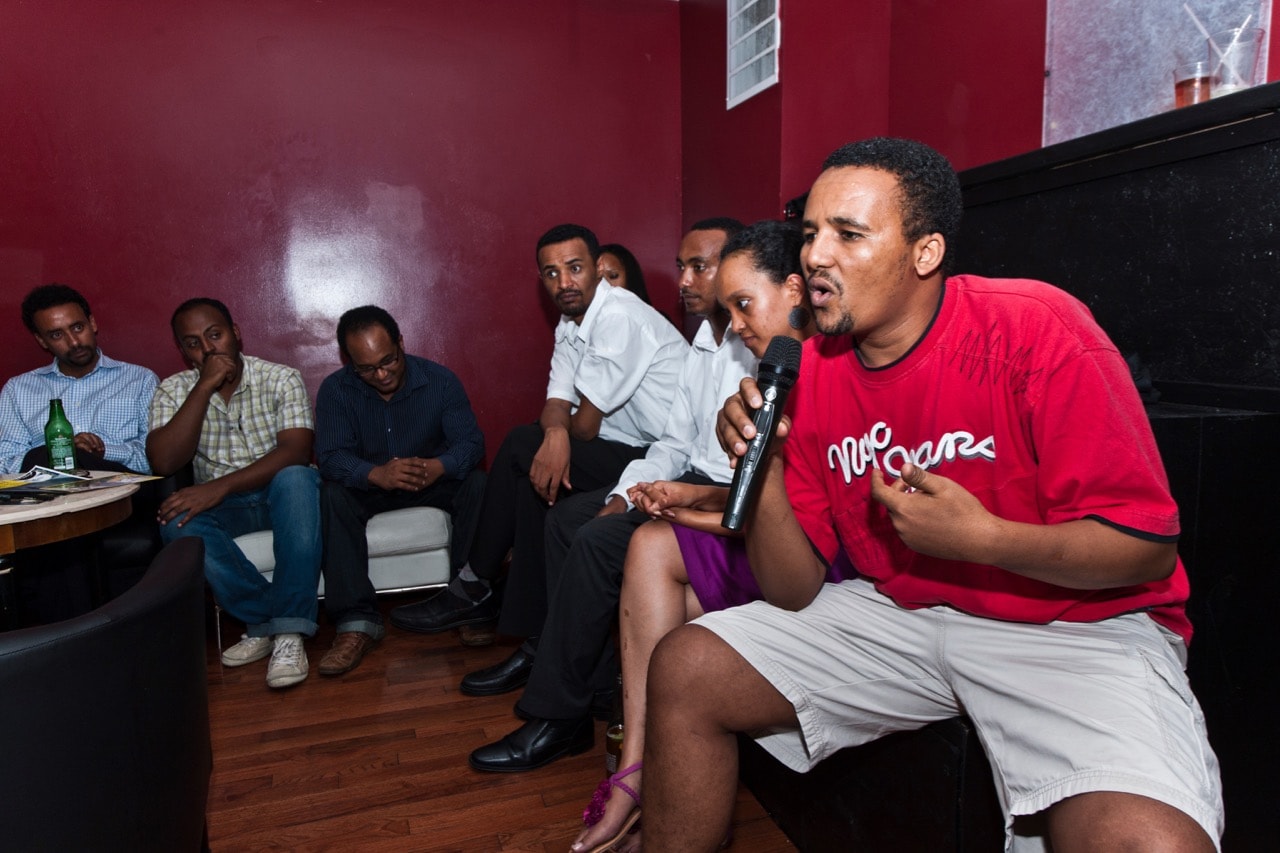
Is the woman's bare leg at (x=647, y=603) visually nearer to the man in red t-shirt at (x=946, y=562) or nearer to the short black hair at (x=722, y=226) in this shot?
the man in red t-shirt at (x=946, y=562)

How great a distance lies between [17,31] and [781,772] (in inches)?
156

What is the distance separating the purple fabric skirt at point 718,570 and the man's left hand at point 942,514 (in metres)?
0.65

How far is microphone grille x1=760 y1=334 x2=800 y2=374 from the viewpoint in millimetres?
1112

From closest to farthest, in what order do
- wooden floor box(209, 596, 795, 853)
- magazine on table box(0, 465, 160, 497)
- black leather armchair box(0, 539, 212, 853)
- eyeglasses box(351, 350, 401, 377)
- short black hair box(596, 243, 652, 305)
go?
black leather armchair box(0, 539, 212, 853)
wooden floor box(209, 596, 795, 853)
magazine on table box(0, 465, 160, 497)
eyeglasses box(351, 350, 401, 377)
short black hair box(596, 243, 652, 305)

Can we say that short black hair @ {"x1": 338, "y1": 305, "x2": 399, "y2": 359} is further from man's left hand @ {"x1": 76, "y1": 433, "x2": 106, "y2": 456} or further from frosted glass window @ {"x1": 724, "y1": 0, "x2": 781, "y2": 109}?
frosted glass window @ {"x1": 724, "y1": 0, "x2": 781, "y2": 109}

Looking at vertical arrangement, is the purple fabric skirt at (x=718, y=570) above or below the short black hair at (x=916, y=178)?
below

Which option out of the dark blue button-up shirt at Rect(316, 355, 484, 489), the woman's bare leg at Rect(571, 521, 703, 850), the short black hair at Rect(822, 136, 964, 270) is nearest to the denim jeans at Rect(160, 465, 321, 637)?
the dark blue button-up shirt at Rect(316, 355, 484, 489)

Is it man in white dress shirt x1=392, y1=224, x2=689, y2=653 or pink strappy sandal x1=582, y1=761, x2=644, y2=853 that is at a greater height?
man in white dress shirt x1=392, y1=224, x2=689, y2=653

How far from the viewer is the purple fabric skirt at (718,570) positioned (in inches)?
65.4

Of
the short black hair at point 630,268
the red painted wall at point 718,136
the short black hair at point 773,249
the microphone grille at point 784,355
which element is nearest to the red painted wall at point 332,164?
the red painted wall at point 718,136

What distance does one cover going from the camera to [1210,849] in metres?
0.86

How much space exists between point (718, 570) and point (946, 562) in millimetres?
540

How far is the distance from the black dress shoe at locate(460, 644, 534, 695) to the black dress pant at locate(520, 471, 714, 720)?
456 mm

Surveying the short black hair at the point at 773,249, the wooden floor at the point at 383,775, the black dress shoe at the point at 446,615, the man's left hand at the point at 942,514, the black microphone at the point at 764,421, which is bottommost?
the wooden floor at the point at 383,775
